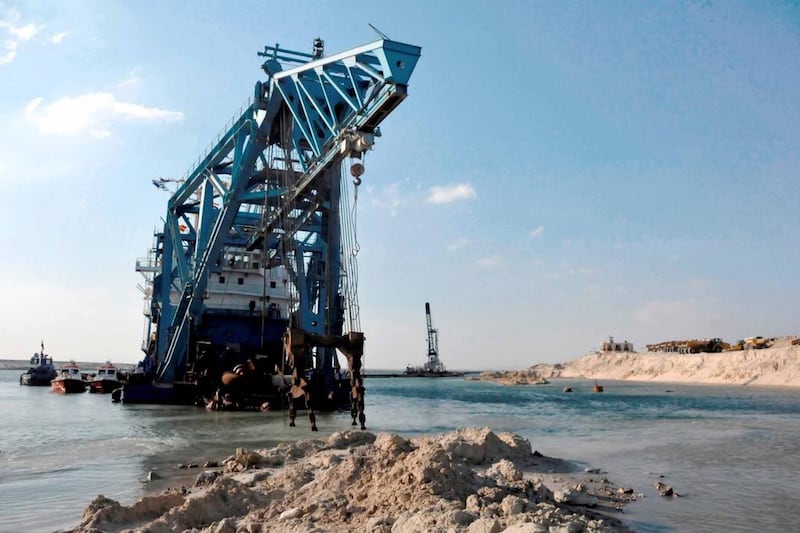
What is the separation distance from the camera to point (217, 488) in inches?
365

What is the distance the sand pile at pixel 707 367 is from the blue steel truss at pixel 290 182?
225ft

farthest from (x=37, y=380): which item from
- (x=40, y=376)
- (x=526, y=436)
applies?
(x=526, y=436)

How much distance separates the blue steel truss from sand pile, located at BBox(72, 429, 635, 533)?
4.49 metres

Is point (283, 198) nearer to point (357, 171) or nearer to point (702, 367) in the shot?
point (357, 171)

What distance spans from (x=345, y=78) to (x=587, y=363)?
123m

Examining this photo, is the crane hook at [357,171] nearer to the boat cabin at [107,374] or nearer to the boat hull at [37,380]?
the boat cabin at [107,374]

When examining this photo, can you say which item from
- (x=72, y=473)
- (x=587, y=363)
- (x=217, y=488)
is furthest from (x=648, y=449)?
(x=587, y=363)

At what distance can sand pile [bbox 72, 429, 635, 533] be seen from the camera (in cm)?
723

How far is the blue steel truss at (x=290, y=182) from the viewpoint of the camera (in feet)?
68.9

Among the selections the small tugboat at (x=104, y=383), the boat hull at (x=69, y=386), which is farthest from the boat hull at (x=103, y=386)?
the boat hull at (x=69, y=386)

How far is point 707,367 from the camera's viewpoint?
304 feet

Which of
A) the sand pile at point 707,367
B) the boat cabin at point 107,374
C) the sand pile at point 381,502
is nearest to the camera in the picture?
the sand pile at point 381,502

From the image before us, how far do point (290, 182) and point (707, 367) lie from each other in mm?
84722

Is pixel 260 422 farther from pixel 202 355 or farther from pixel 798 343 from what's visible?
pixel 798 343
